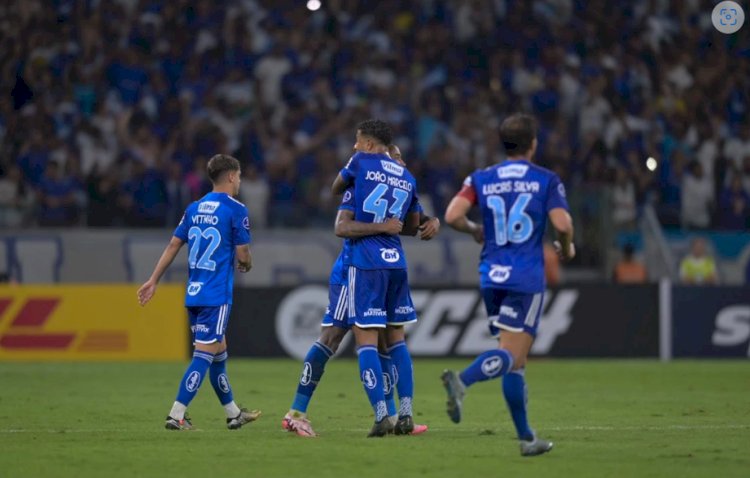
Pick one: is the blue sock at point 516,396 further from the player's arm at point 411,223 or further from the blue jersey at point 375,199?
the player's arm at point 411,223

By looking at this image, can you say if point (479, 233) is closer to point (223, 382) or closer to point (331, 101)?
point (223, 382)

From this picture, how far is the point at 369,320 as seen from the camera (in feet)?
33.6

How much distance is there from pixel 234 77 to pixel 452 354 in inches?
242

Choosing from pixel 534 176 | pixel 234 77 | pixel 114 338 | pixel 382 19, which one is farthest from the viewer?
pixel 382 19

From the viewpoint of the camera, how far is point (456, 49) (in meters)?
25.7

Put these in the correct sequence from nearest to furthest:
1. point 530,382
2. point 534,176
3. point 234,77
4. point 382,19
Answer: point 534,176 → point 530,382 → point 234,77 → point 382,19

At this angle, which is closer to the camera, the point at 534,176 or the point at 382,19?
the point at 534,176

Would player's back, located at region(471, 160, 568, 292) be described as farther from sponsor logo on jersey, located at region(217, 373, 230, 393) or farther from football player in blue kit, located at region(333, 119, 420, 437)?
sponsor logo on jersey, located at region(217, 373, 230, 393)

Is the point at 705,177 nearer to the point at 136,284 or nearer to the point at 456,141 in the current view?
the point at 456,141

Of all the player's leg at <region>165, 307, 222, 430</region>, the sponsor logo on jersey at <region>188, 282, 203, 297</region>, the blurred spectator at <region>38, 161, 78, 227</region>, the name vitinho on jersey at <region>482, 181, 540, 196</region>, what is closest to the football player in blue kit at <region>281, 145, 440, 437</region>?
the player's leg at <region>165, 307, 222, 430</region>

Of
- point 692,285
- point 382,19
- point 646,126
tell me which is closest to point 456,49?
point 382,19

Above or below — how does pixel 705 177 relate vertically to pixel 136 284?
above

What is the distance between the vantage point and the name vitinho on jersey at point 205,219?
10922 millimetres

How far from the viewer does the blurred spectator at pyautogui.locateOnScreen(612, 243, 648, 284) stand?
75.9ft
